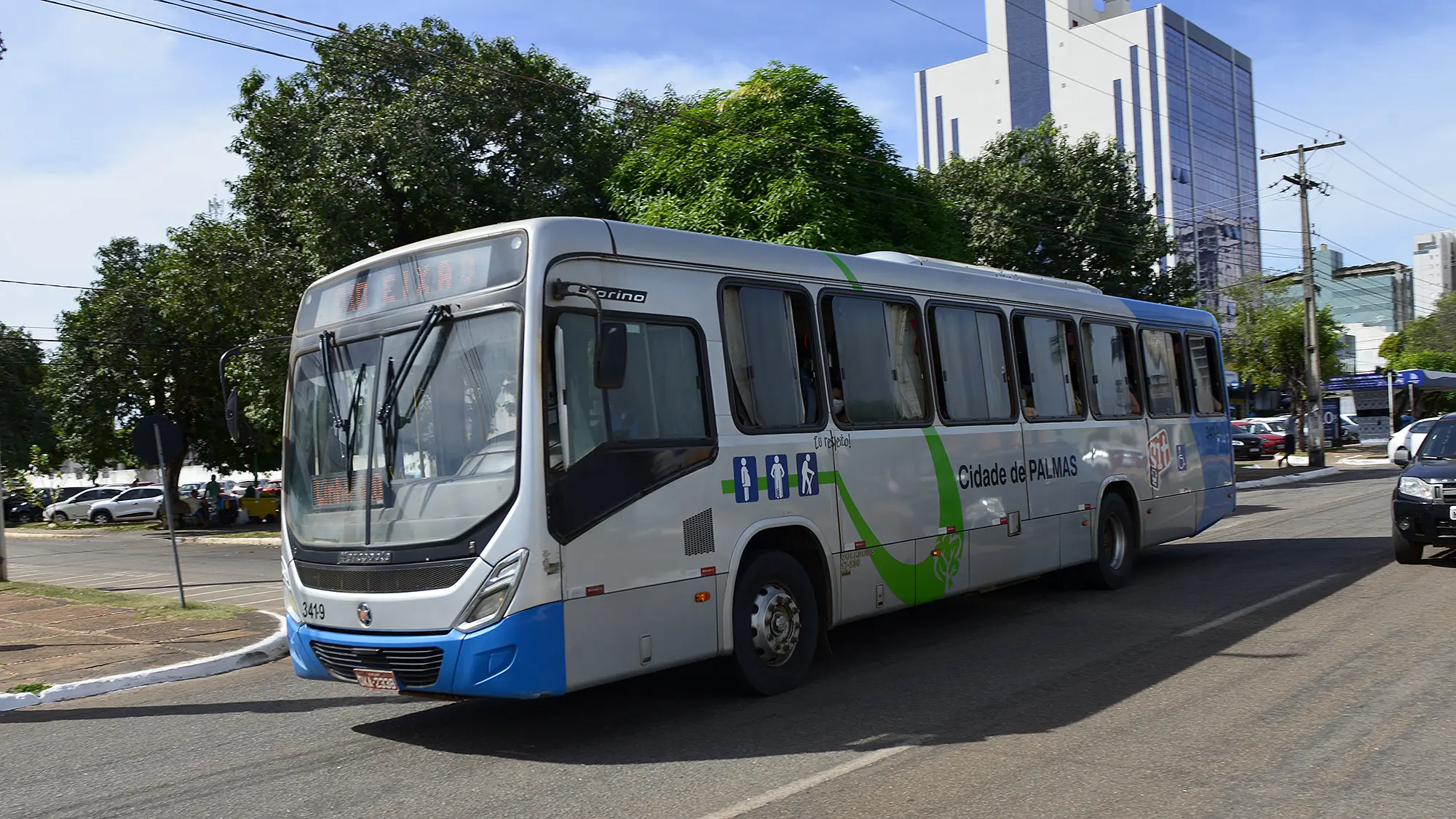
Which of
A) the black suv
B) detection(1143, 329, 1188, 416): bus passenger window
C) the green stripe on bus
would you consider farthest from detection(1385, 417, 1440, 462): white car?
the green stripe on bus

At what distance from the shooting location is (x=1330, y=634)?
8.77m

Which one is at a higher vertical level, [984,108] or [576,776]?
[984,108]

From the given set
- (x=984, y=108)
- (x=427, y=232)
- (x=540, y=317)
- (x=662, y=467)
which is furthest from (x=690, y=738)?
(x=984, y=108)

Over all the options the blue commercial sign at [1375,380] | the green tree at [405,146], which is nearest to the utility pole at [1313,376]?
the blue commercial sign at [1375,380]

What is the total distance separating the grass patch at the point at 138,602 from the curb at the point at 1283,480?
78.2 ft

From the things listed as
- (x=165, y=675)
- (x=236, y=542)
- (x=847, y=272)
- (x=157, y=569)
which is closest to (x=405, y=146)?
(x=157, y=569)

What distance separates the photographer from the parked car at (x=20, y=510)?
5500 centimetres

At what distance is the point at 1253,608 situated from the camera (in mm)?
10195

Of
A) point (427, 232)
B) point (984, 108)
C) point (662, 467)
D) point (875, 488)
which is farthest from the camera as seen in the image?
point (984, 108)

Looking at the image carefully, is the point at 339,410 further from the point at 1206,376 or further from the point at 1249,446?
the point at 1249,446

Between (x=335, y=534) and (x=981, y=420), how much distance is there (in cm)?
570

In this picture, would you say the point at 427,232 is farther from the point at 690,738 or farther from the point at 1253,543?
the point at 690,738

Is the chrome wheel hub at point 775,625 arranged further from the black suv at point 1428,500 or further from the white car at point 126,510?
the white car at point 126,510

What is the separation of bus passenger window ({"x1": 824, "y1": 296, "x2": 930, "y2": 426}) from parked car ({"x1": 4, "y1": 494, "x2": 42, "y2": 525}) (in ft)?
188
